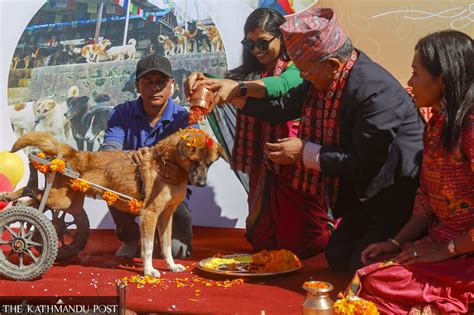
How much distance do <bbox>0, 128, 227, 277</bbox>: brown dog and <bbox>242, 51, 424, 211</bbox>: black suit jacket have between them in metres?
0.88

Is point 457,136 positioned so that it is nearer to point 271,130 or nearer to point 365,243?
point 365,243

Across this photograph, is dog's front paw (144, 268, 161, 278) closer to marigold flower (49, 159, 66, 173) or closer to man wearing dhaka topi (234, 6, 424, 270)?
marigold flower (49, 159, 66, 173)

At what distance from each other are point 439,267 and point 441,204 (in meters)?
0.41

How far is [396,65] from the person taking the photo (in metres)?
6.08

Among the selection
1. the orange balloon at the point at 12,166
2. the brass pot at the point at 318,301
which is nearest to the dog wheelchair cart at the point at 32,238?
the orange balloon at the point at 12,166

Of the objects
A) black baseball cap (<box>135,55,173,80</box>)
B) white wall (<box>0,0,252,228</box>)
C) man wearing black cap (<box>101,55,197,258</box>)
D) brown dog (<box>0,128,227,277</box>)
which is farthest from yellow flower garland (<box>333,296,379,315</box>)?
white wall (<box>0,0,252,228</box>)

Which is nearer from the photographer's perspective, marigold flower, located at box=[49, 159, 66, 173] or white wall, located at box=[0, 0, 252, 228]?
marigold flower, located at box=[49, 159, 66, 173]

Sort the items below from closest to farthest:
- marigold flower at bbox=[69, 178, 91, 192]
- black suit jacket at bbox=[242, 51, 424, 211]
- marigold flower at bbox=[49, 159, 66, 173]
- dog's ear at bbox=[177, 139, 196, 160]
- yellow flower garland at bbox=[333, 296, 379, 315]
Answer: yellow flower garland at bbox=[333, 296, 379, 315]
black suit jacket at bbox=[242, 51, 424, 211]
dog's ear at bbox=[177, 139, 196, 160]
marigold flower at bbox=[49, 159, 66, 173]
marigold flower at bbox=[69, 178, 91, 192]

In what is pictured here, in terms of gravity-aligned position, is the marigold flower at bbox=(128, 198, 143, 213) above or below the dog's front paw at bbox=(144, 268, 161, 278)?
above

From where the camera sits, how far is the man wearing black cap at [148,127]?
5.45 meters

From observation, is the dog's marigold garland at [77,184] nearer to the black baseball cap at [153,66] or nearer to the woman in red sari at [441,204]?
the black baseball cap at [153,66]

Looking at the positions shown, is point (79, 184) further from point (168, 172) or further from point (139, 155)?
point (168, 172)

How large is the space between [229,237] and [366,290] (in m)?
3.13

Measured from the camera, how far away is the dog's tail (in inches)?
191
